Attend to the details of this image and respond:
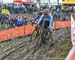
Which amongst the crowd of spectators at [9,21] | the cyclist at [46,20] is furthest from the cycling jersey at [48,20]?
the crowd of spectators at [9,21]

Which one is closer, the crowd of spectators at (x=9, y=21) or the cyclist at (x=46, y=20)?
Result: the cyclist at (x=46, y=20)

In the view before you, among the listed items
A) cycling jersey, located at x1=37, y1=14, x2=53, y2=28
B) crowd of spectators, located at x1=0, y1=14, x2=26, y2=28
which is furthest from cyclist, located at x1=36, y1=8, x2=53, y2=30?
crowd of spectators, located at x1=0, y1=14, x2=26, y2=28

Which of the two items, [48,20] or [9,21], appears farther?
[9,21]

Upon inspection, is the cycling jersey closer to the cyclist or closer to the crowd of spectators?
the cyclist

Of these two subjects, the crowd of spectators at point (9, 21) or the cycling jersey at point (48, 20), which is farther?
the crowd of spectators at point (9, 21)

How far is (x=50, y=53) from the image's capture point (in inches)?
481

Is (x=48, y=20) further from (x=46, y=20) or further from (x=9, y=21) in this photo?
(x=9, y=21)

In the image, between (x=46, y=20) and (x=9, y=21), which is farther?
(x=9, y=21)

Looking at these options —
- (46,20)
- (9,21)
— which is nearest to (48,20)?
(46,20)

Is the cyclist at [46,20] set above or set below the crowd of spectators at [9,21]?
above

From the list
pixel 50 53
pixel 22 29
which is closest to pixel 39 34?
pixel 50 53

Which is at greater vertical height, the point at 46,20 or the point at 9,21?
the point at 46,20

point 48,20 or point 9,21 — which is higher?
point 48,20

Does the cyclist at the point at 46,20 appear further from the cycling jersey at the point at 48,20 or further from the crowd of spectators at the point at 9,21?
the crowd of spectators at the point at 9,21
